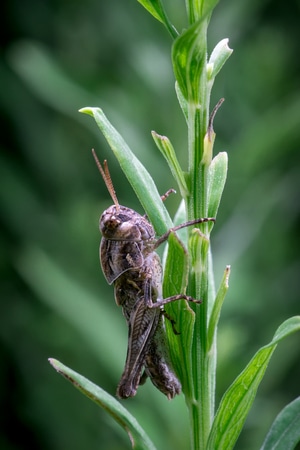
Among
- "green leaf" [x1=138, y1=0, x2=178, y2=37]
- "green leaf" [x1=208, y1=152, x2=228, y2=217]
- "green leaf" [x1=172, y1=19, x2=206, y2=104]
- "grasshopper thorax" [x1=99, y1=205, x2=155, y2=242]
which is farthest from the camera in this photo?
"grasshopper thorax" [x1=99, y1=205, x2=155, y2=242]

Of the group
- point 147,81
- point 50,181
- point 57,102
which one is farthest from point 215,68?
point 50,181

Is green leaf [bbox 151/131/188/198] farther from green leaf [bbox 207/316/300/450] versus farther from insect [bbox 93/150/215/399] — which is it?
insect [bbox 93/150/215/399]

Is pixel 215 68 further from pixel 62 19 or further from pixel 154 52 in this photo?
pixel 62 19

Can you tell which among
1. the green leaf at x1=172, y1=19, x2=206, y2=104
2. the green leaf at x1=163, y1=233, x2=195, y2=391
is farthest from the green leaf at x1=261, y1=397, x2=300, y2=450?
the green leaf at x1=172, y1=19, x2=206, y2=104

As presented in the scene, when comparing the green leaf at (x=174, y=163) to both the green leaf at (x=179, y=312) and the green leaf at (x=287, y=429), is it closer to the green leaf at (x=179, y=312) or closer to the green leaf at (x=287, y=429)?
the green leaf at (x=179, y=312)

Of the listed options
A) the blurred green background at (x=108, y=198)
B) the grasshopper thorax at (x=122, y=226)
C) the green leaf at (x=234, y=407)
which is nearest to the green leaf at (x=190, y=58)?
the green leaf at (x=234, y=407)

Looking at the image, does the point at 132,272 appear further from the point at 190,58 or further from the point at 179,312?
the point at 190,58

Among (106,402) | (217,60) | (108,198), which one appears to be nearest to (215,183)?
(217,60)
